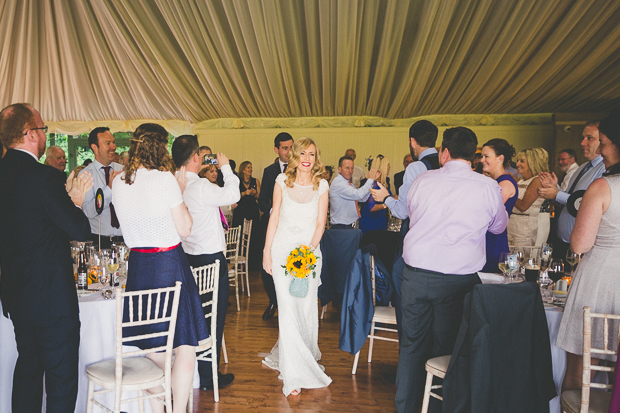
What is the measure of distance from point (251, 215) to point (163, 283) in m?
5.16

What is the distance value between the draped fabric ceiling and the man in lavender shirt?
5.57m

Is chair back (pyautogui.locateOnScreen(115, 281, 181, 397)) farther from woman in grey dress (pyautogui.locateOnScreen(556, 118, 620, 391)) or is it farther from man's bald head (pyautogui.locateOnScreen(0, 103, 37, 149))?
woman in grey dress (pyautogui.locateOnScreen(556, 118, 620, 391))

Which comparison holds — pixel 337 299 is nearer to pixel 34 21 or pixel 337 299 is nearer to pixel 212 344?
pixel 212 344

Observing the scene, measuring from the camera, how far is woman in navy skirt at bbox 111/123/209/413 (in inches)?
97.4

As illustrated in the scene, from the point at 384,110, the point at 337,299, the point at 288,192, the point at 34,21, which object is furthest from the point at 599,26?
the point at 34,21

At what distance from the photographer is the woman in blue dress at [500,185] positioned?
3379 mm

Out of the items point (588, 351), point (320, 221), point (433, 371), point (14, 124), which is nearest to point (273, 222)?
point (320, 221)

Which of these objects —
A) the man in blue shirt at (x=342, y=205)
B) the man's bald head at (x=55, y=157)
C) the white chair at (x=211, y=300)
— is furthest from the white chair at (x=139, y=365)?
the man's bald head at (x=55, y=157)

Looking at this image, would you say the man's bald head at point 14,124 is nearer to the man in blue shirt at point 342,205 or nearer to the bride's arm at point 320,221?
the bride's arm at point 320,221

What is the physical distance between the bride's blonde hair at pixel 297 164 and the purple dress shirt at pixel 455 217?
0.97 meters

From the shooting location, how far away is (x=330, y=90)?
10180 millimetres

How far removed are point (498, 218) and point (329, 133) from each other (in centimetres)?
928

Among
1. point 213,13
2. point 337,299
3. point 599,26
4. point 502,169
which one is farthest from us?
point 213,13

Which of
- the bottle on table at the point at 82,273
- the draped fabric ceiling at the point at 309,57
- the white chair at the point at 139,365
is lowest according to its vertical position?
the white chair at the point at 139,365
